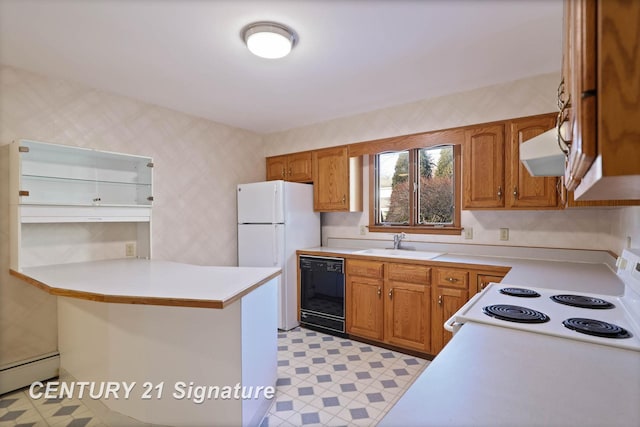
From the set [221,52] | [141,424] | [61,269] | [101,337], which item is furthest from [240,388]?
[221,52]

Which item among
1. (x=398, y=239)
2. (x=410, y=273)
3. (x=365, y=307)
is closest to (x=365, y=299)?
(x=365, y=307)

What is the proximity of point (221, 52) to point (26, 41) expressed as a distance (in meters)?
1.21

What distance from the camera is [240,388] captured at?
68.1 inches

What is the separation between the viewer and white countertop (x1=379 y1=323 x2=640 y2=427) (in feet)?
2.16

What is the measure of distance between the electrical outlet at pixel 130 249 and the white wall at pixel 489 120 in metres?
2.28

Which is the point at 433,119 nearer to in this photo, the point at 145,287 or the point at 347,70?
the point at 347,70

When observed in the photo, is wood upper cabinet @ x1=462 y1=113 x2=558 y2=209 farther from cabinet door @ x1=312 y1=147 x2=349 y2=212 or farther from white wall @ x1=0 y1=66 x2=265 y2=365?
white wall @ x1=0 y1=66 x2=265 y2=365

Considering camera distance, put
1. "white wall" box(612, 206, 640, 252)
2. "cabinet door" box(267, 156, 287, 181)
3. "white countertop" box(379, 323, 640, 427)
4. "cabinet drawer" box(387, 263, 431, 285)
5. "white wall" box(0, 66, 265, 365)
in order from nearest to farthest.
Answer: "white countertop" box(379, 323, 640, 427) → "white wall" box(612, 206, 640, 252) → "white wall" box(0, 66, 265, 365) → "cabinet drawer" box(387, 263, 431, 285) → "cabinet door" box(267, 156, 287, 181)

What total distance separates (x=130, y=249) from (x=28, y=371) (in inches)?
44.2

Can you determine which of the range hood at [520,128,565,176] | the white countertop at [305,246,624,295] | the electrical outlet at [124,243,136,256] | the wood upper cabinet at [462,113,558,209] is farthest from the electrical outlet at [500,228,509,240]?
the electrical outlet at [124,243,136,256]

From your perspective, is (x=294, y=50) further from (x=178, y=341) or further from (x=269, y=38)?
(x=178, y=341)

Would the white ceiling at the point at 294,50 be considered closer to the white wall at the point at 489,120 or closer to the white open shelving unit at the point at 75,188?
the white wall at the point at 489,120

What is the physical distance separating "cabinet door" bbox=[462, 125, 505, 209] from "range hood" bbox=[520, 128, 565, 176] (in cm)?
145

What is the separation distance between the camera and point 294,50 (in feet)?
7.13
